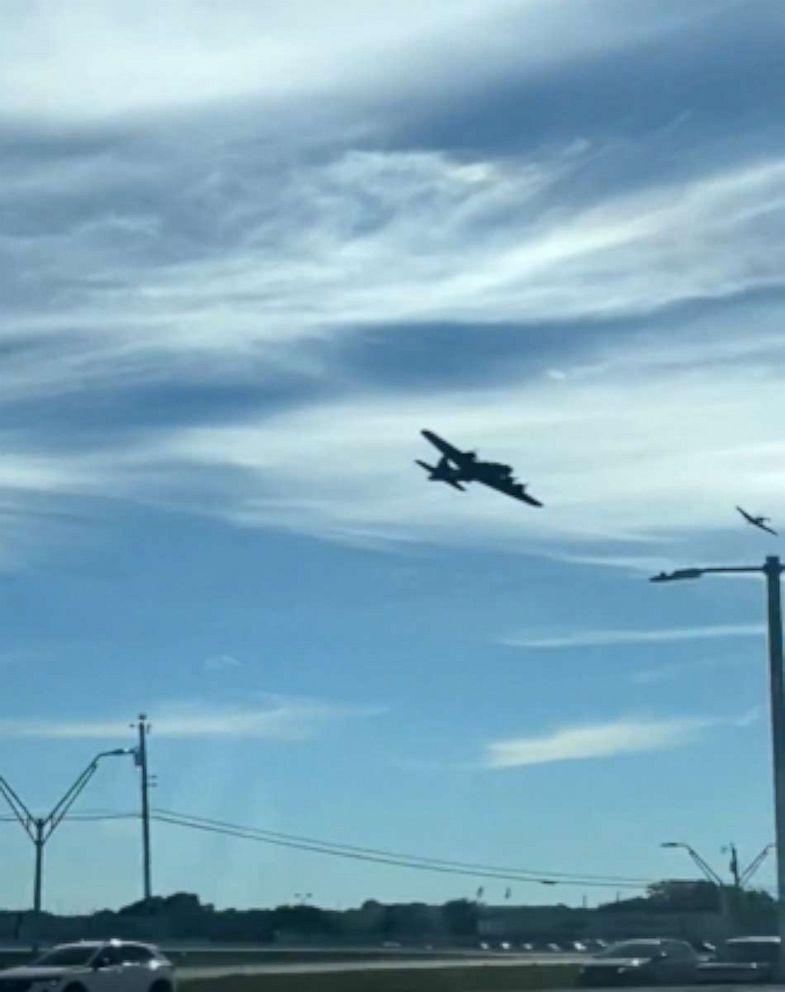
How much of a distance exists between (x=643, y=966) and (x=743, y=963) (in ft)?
8.90

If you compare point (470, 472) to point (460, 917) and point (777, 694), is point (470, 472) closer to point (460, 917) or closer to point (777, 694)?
point (777, 694)

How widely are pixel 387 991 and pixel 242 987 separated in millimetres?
4056

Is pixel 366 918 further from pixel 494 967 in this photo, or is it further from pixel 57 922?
pixel 494 967

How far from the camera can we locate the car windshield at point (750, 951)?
54.8 m

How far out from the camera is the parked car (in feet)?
165

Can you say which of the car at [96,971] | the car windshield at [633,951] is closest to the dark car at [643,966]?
the car windshield at [633,951]

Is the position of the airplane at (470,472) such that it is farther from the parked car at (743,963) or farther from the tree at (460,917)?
the tree at (460,917)

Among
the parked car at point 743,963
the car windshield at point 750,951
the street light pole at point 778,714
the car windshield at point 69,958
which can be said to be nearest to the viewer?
the car windshield at point 69,958

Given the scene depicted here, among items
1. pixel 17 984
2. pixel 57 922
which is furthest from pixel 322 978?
pixel 57 922

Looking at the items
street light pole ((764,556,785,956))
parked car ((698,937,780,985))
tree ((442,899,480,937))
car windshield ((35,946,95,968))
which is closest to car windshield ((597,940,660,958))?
parked car ((698,937,780,985))

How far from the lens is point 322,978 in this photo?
45312mm

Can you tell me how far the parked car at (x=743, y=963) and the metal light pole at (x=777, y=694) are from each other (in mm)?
2583

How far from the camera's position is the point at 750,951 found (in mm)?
56562

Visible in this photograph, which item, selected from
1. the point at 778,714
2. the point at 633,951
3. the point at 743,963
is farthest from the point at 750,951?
the point at 778,714
